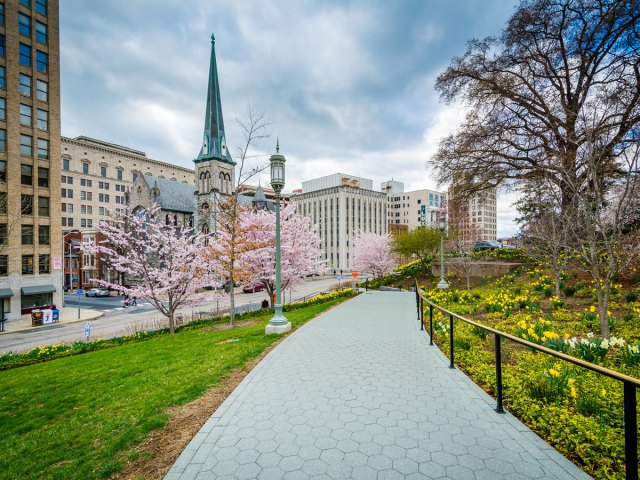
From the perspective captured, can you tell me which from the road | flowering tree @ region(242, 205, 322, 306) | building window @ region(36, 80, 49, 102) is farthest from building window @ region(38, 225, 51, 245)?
flowering tree @ region(242, 205, 322, 306)

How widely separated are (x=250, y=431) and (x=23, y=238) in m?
36.6

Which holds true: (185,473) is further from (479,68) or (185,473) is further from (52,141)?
(52,141)

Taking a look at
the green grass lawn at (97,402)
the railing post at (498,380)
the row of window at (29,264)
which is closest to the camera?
the green grass lawn at (97,402)

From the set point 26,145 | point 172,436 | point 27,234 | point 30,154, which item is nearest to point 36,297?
point 27,234

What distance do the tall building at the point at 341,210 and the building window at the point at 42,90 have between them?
5455cm

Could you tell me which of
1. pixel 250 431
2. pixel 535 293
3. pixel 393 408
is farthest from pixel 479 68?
pixel 250 431

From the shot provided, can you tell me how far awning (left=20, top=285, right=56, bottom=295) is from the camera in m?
28.1

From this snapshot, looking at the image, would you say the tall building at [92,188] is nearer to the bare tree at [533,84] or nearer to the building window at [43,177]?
the building window at [43,177]

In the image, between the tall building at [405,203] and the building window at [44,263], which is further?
the tall building at [405,203]

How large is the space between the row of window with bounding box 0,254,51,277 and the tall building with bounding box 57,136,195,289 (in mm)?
21234

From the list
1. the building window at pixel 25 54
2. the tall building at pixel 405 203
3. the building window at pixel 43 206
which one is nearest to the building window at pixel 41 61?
the building window at pixel 25 54

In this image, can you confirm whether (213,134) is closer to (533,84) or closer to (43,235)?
(43,235)

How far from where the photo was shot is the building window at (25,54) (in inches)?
1134

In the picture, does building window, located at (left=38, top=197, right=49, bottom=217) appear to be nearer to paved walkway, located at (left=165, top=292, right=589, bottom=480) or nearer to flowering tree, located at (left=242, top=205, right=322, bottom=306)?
flowering tree, located at (left=242, top=205, right=322, bottom=306)
